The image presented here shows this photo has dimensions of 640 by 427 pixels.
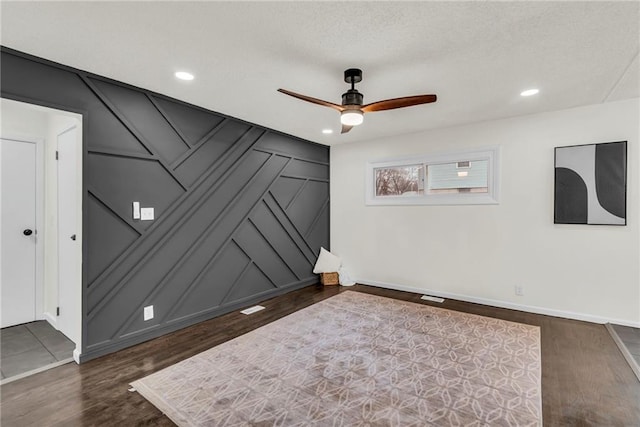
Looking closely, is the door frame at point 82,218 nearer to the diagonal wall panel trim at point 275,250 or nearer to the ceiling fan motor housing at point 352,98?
the diagonal wall panel trim at point 275,250

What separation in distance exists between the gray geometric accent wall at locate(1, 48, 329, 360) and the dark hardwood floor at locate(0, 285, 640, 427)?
0.91ft

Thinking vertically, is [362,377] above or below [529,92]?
below

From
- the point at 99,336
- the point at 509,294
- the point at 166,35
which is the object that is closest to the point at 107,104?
the point at 166,35

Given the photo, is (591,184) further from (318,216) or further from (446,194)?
(318,216)

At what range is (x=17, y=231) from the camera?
10.9ft

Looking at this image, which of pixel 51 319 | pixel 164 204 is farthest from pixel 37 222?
pixel 164 204

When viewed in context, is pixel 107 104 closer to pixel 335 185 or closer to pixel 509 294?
pixel 335 185

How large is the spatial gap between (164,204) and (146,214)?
0.68 ft

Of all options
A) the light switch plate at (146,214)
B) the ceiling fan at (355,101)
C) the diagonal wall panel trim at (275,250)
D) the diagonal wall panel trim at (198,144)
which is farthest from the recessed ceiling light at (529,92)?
the light switch plate at (146,214)

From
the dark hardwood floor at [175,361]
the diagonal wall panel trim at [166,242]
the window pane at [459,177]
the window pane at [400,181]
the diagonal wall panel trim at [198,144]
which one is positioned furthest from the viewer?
the window pane at [400,181]

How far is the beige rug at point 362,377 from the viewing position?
192 cm

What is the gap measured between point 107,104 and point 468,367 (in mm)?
3905

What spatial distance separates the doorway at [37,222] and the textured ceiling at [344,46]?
1.20m

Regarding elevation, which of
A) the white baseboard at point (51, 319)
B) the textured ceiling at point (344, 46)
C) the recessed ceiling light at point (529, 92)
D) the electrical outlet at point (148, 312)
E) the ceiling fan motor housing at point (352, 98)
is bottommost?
the white baseboard at point (51, 319)
